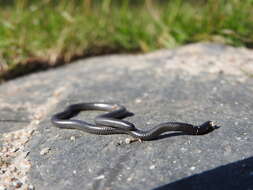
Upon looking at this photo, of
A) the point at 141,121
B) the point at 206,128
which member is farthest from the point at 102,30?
the point at 206,128

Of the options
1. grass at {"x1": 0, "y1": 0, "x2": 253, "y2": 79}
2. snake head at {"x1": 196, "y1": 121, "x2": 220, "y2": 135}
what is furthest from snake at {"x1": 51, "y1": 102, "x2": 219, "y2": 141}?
grass at {"x1": 0, "y1": 0, "x2": 253, "y2": 79}

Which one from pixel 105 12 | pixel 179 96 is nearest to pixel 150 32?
pixel 105 12

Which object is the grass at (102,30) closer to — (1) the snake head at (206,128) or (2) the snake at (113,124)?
(2) the snake at (113,124)

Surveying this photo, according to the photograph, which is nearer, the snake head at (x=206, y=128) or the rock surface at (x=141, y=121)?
the rock surface at (x=141, y=121)

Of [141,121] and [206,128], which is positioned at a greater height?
A: [206,128]

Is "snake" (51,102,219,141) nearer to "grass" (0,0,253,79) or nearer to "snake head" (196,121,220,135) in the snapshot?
"snake head" (196,121,220,135)

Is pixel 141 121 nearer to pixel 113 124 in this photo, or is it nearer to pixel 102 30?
pixel 113 124

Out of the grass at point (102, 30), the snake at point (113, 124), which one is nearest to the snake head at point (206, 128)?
the snake at point (113, 124)
